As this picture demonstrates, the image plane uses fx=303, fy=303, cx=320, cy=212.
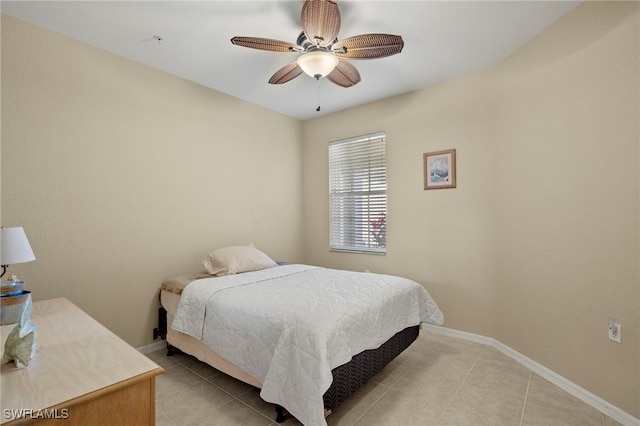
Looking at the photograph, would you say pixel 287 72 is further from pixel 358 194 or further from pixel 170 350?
pixel 170 350

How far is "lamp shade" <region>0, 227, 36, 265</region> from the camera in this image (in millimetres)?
1655

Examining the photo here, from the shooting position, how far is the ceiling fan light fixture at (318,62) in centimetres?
201

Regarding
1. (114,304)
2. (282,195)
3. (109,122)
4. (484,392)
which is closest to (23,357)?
(114,304)

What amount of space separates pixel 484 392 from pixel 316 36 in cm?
264

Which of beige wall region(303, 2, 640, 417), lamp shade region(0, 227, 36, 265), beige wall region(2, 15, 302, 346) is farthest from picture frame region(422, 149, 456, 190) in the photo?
lamp shade region(0, 227, 36, 265)

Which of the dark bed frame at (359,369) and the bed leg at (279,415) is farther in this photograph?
the bed leg at (279,415)

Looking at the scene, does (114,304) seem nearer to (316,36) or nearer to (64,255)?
(64,255)

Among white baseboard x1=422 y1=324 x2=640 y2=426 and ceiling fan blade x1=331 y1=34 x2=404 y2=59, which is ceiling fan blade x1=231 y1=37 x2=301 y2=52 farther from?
white baseboard x1=422 y1=324 x2=640 y2=426

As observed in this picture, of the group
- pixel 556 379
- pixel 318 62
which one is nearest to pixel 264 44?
pixel 318 62

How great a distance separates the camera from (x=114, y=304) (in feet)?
8.39

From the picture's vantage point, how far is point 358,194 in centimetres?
391

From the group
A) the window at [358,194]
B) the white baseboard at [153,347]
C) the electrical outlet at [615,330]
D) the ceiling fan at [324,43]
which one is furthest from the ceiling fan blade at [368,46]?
the white baseboard at [153,347]

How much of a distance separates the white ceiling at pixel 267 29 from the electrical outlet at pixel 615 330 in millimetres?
2072

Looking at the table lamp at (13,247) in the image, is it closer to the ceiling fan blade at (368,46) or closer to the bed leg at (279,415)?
the bed leg at (279,415)
